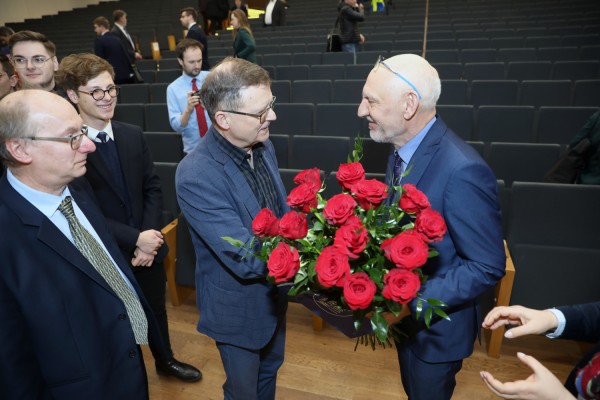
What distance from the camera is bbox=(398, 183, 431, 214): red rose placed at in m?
0.98

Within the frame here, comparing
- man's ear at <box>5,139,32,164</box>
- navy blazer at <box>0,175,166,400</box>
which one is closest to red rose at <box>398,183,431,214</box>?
navy blazer at <box>0,175,166,400</box>

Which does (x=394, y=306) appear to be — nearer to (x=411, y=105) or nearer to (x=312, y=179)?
(x=312, y=179)

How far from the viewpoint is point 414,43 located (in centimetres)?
681

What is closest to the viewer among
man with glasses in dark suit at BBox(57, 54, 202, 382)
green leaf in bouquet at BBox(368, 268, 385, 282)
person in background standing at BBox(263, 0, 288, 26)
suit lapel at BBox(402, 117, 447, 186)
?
green leaf in bouquet at BBox(368, 268, 385, 282)

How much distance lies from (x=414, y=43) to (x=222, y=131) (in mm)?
6342

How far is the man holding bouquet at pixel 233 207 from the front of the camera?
125 cm

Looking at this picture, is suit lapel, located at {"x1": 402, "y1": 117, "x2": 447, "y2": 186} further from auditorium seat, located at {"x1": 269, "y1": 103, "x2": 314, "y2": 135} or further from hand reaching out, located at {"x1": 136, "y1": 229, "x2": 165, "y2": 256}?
auditorium seat, located at {"x1": 269, "y1": 103, "x2": 314, "y2": 135}

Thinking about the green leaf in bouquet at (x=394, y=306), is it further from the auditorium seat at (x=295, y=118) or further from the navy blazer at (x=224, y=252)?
the auditorium seat at (x=295, y=118)

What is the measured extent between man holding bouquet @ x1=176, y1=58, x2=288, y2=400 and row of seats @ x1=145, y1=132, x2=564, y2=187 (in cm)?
190

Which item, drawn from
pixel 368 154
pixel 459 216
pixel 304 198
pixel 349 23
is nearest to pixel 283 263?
pixel 304 198

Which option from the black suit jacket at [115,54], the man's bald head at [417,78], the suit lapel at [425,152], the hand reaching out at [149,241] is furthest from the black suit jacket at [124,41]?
the suit lapel at [425,152]

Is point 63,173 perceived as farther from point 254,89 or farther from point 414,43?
point 414,43

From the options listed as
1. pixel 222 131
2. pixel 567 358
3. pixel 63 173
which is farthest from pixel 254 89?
pixel 567 358

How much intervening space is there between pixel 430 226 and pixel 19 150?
3.65ft
